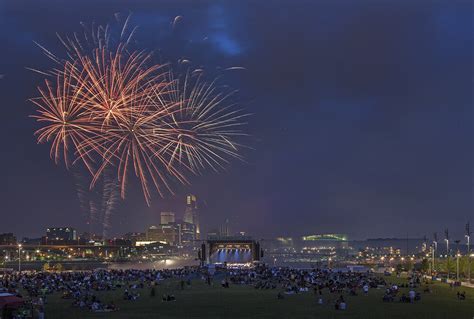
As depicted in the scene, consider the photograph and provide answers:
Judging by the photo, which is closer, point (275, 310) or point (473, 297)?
point (275, 310)

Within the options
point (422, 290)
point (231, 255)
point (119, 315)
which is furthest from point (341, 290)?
point (231, 255)

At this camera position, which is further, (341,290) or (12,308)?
(341,290)

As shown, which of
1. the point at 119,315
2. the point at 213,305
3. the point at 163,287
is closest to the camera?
the point at 119,315

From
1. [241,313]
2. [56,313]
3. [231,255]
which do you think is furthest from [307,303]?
[231,255]

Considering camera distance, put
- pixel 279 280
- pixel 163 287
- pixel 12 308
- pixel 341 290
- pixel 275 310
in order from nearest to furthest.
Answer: pixel 12 308 → pixel 275 310 → pixel 341 290 → pixel 163 287 → pixel 279 280

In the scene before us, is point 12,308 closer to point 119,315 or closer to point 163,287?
point 119,315

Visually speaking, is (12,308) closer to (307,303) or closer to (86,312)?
(86,312)
